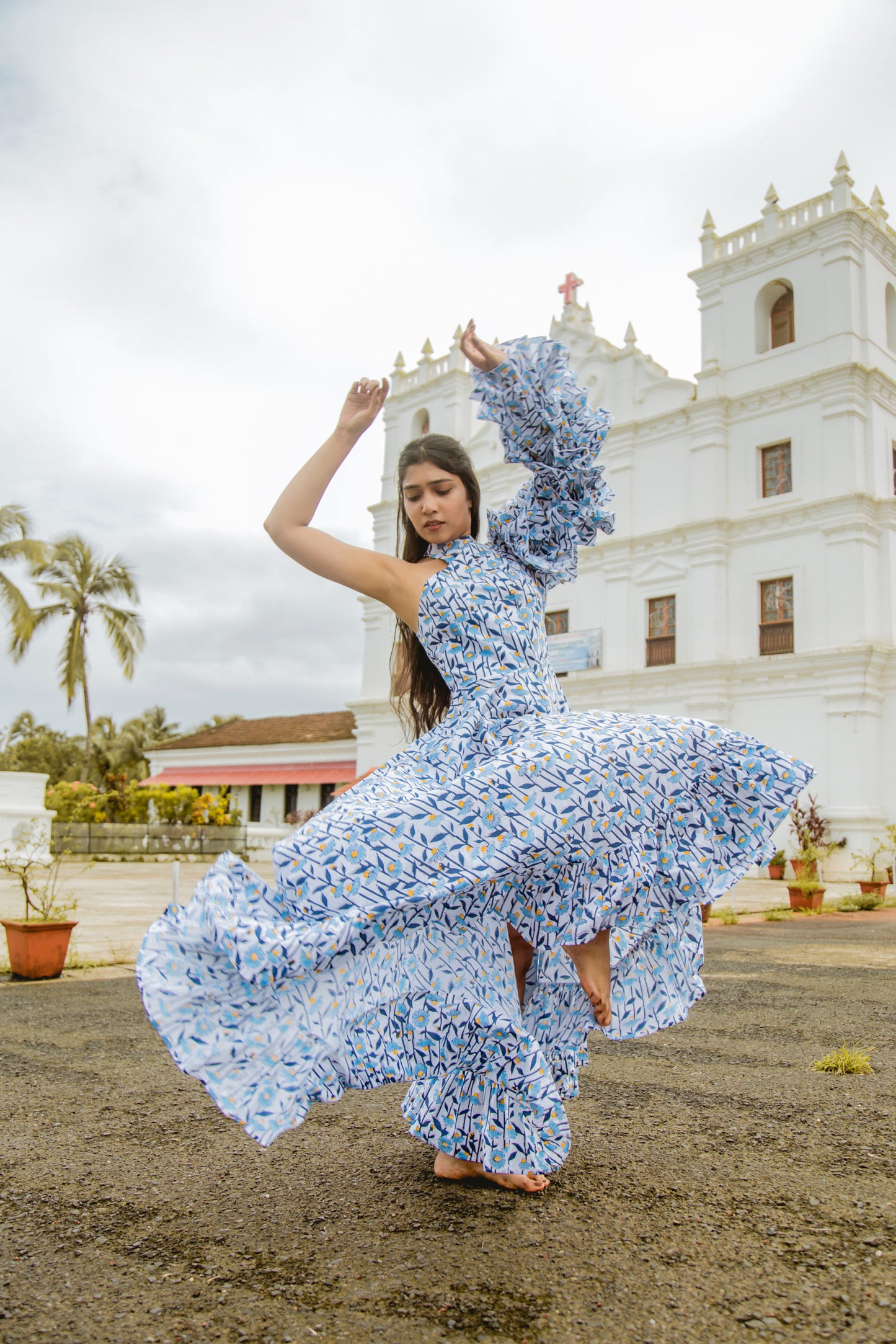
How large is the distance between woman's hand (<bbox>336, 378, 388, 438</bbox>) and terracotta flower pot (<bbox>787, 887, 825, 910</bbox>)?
34.9 feet

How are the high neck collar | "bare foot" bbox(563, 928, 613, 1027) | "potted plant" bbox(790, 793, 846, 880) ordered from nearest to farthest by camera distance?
"bare foot" bbox(563, 928, 613, 1027), the high neck collar, "potted plant" bbox(790, 793, 846, 880)

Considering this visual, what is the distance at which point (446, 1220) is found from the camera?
5.94ft

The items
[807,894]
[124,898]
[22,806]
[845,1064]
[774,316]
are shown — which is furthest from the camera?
[774,316]

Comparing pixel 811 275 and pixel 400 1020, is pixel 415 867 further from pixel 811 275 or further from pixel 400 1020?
pixel 811 275

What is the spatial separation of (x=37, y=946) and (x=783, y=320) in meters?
20.4

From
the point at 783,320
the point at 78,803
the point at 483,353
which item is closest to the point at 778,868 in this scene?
the point at 783,320

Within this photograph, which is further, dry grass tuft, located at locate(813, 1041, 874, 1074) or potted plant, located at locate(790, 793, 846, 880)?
potted plant, located at locate(790, 793, 846, 880)

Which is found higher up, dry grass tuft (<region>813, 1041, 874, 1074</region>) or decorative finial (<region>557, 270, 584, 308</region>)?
decorative finial (<region>557, 270, 584, 308</region>)

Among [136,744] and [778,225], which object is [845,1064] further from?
[136,744]

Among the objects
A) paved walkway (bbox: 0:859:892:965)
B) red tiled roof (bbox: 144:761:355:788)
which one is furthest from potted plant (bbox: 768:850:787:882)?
red tiled roof (bbox: 144:761:355:788)

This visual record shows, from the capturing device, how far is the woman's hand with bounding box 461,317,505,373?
237cm

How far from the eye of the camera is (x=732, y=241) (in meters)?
21.4

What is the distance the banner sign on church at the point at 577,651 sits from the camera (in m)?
22.5

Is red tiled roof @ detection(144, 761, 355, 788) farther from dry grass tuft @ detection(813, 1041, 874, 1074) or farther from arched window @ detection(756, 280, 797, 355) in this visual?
dry grass tuft @ detection(813, 1041, 874, 1074)
